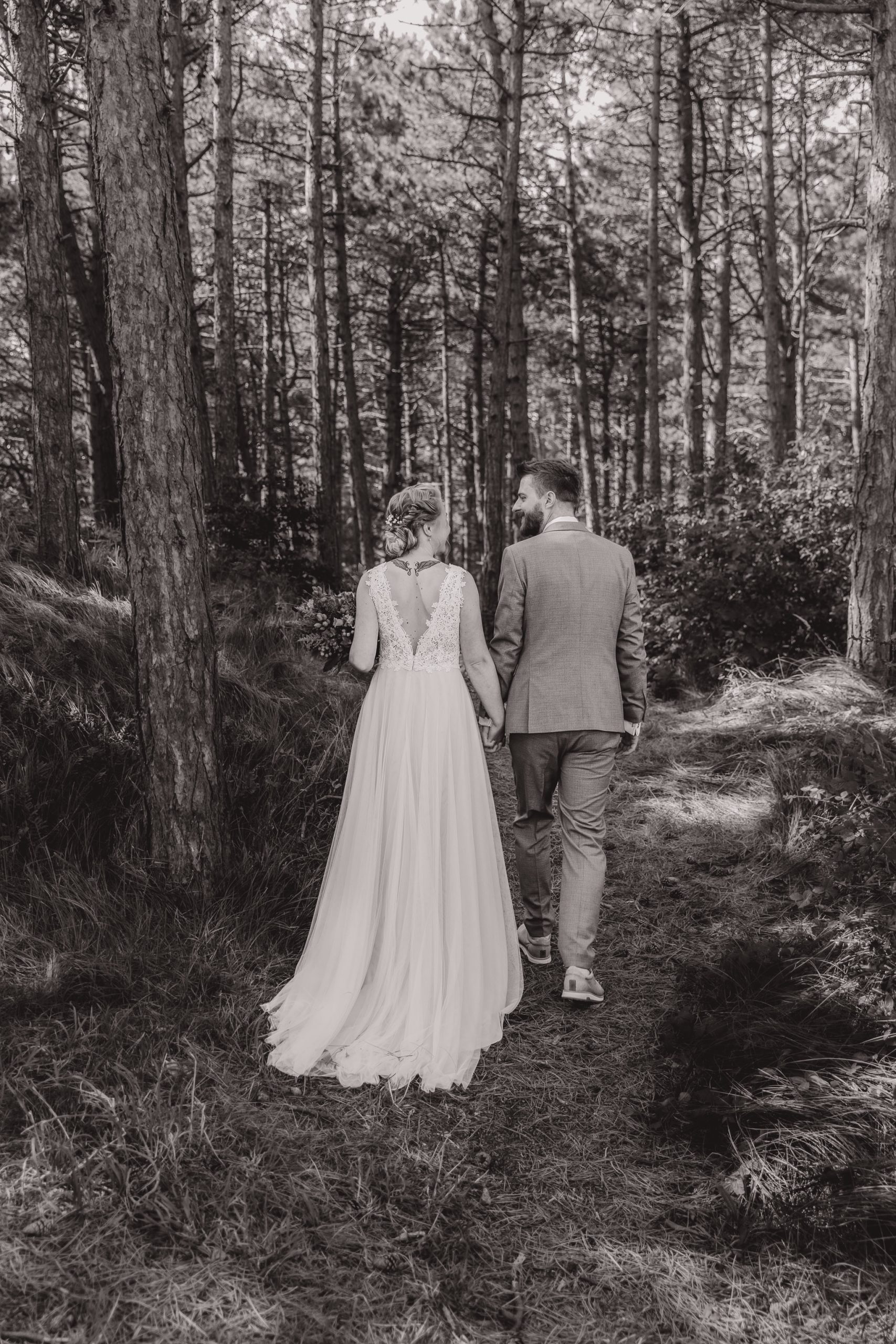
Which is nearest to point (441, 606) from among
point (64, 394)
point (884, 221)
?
point (64, 394)

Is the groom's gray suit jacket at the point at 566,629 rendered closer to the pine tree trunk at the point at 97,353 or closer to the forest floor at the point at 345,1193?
the forest floor at the point at 345,1193

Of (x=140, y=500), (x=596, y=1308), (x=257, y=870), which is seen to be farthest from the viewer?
(x=257, y=870)

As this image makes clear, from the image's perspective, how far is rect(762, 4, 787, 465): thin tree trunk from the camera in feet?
46.7

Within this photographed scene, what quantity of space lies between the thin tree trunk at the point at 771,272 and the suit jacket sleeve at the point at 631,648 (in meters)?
9.93

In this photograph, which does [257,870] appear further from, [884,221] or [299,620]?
[884,221]

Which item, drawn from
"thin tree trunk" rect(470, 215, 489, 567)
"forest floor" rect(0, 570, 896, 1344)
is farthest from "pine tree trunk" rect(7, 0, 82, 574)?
"thin tree trunk" rect(470, 215, 489, 567)

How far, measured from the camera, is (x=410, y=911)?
383 centimetres

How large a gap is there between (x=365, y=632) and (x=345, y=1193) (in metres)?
2.10

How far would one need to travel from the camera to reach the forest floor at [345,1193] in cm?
235

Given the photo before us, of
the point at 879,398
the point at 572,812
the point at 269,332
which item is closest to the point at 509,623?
the point at 572,812

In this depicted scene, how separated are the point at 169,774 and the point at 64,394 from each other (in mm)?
3976

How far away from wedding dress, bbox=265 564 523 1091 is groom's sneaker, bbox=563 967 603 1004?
22 cm

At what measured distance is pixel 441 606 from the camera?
13.2 ft

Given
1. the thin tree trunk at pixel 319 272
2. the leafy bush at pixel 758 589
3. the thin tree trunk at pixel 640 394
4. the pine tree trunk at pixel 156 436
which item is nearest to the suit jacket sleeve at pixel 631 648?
the pine tree trunk at pixel 156 436
